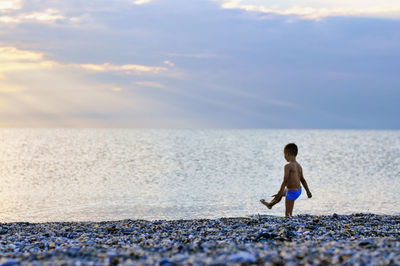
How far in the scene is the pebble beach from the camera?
23.9ft

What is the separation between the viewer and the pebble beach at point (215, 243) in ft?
23.9

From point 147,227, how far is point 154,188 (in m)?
20.3

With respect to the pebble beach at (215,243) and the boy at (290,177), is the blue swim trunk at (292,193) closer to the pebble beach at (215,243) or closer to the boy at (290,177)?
the boy at (290,177)

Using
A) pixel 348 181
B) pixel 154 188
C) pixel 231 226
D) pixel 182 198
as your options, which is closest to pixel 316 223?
pixel 231 226

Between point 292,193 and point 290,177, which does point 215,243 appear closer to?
point 290,177

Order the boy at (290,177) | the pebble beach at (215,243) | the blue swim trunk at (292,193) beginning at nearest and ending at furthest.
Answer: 1. the pebble beach at (215,243)
2. the boy at (290,177)
3. the blue swim trunk at (292,193)

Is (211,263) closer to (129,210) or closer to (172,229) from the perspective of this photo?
(172,229)

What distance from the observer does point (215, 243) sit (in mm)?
9703

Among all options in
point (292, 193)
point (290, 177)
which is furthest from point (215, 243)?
point (292, 193)

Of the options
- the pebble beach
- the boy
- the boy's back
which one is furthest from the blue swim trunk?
the pebble beach

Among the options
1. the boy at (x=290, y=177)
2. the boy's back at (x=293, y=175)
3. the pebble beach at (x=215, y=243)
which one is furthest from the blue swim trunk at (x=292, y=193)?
the pebble beach at (x=215, y=243)

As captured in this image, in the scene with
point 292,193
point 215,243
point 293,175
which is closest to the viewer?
point 215,243

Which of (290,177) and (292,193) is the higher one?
(290,177)

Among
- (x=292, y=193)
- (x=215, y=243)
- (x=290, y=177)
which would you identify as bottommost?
(x=215, y=243)
